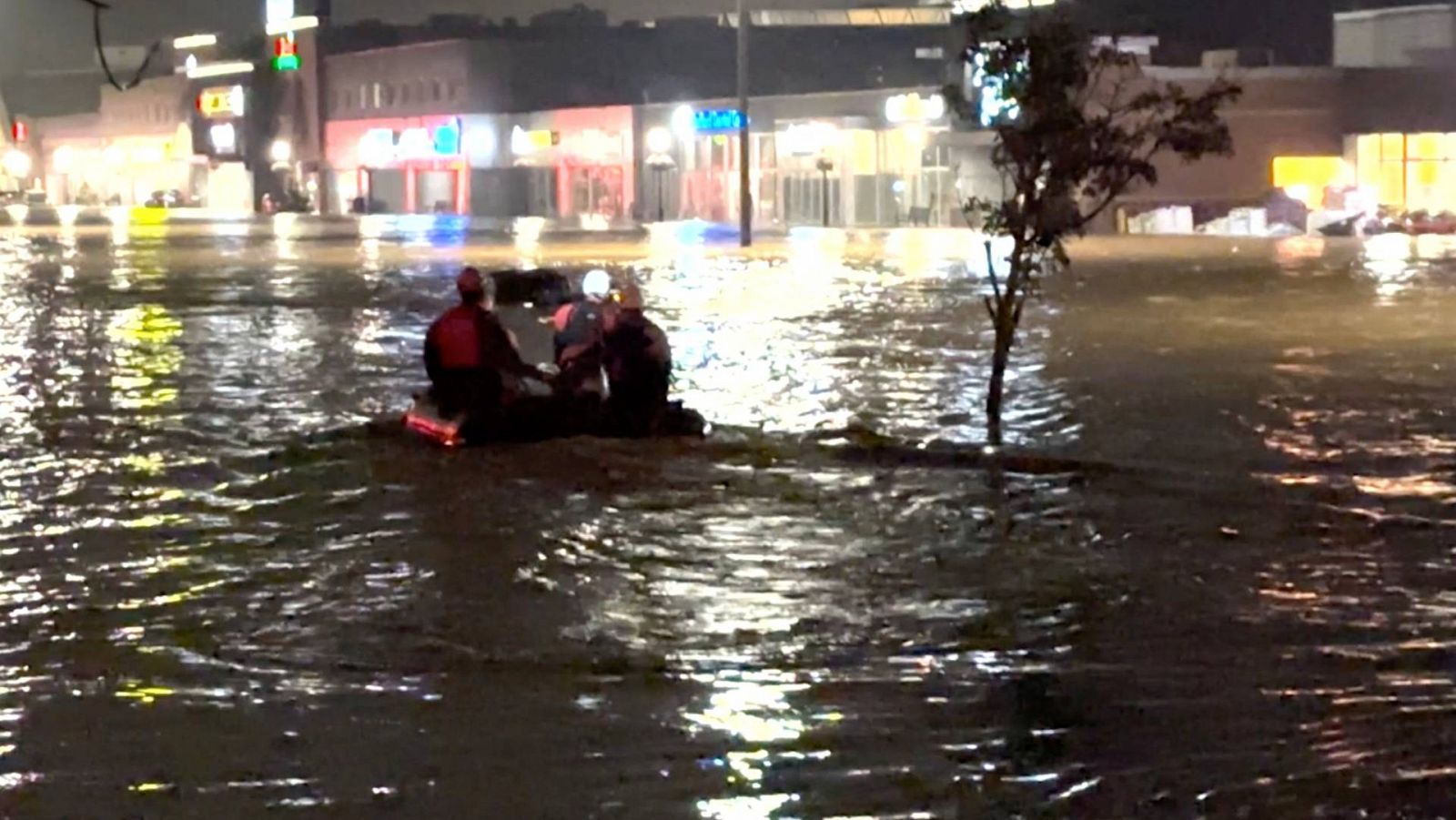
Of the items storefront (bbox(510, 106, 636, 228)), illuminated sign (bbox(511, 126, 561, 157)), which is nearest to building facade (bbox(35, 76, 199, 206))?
illuminated sign (bbox(511, 126, 561, 157))

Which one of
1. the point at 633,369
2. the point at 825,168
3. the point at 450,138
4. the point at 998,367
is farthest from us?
the point at 450,138

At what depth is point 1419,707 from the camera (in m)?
8.87

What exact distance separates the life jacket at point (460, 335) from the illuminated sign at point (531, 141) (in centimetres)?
7537

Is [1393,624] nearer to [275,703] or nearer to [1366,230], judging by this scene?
[275,703]

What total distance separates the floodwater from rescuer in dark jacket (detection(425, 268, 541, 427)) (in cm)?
50

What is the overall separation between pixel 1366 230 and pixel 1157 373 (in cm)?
3937

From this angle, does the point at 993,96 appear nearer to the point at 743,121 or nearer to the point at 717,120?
the point at 743,121

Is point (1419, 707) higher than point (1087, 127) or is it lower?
lower

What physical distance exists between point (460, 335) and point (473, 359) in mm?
250

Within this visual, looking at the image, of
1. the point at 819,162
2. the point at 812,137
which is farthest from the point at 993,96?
the point at 819,162

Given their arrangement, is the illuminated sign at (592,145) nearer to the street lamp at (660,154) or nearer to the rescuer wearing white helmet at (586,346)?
the street lamp at (660,154)

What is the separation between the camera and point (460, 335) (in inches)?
612

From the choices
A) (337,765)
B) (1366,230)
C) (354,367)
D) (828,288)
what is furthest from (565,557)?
(1366,230)

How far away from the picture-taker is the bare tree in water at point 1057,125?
16.8m
